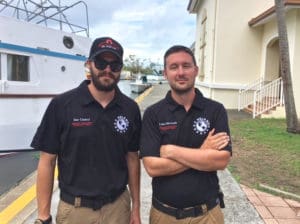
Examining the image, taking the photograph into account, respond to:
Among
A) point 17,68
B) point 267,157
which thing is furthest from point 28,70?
point 267,157

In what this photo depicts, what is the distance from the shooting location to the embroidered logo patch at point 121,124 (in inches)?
100

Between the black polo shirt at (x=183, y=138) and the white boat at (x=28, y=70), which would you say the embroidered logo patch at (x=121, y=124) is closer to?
the black polo shirt at (x=183, y=138)

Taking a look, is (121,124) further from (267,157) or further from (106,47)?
(267,157)

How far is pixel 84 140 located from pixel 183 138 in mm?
618

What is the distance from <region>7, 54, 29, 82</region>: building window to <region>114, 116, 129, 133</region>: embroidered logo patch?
6710 millimetres

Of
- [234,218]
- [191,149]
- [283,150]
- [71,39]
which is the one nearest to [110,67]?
[191,149]

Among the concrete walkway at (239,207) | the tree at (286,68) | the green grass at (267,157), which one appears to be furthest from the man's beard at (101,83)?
the tree at (286,68)

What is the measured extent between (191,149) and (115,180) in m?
0.53

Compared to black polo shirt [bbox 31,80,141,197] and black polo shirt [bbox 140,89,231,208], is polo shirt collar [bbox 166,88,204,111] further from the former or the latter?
black polo shirt [bbox 31,80,141,197]

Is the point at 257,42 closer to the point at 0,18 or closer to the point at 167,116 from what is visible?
the point at 0,18

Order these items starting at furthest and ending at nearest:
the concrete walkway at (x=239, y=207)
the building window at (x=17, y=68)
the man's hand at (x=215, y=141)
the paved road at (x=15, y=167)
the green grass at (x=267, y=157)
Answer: the building window at (x=17, y=68) < the paved road at (x=15, y=167) < the green grass at (x=267, y=157) < the concrete walkway at (x=239, y=207) < the man's hand at (x=215, y=141)

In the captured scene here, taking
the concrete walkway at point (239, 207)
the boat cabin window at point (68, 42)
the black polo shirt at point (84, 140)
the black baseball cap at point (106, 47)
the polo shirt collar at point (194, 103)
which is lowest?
the concrete walkway at point (239, 207)

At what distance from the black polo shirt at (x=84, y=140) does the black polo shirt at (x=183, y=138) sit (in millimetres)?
197

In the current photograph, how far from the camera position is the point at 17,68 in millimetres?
8953
